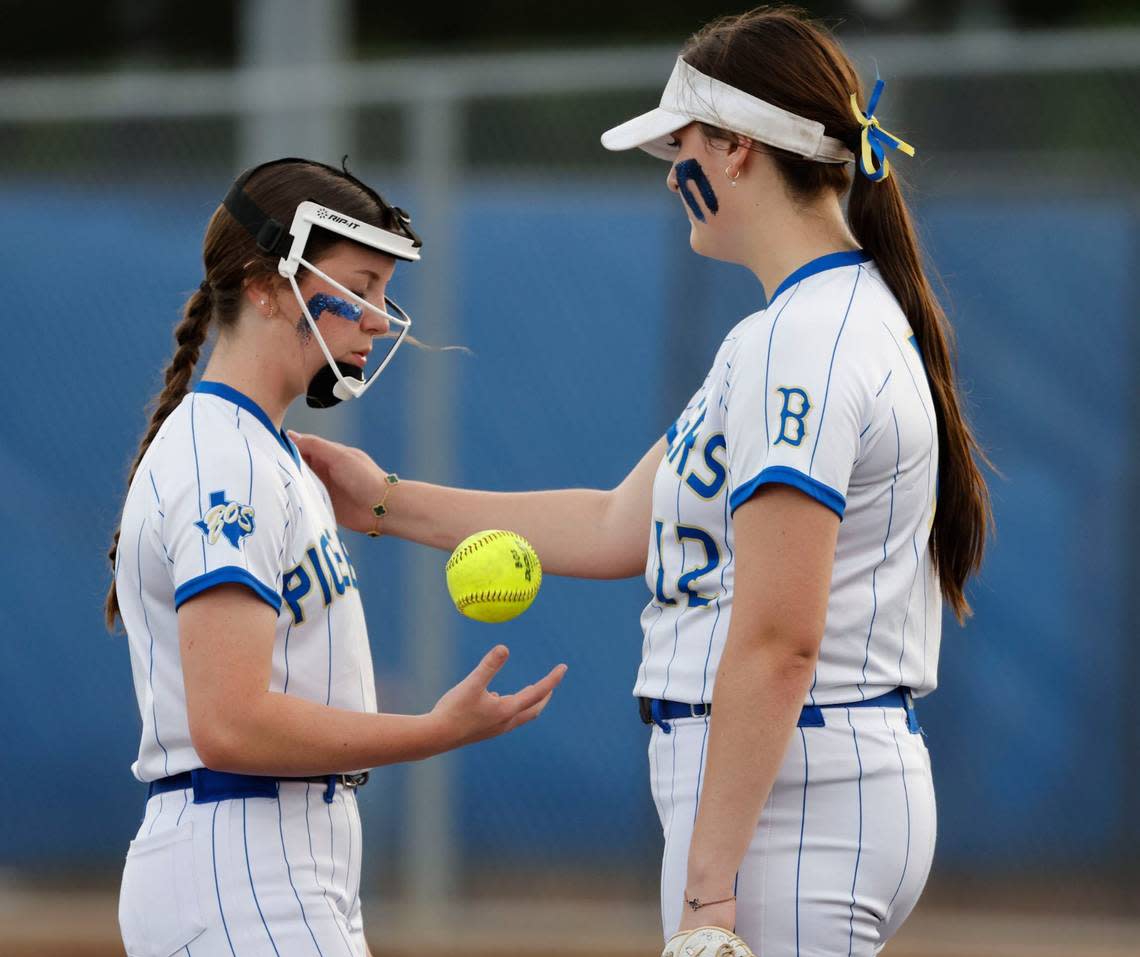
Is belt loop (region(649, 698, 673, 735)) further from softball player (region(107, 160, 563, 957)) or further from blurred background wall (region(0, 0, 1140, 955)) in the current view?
blurred background wall (region(0, 0, 1140, 955))

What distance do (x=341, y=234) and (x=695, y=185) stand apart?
703 millimetres

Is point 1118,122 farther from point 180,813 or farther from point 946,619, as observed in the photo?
point 180,813

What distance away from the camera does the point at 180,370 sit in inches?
136

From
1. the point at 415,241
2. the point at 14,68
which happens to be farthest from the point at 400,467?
the point at 14,68

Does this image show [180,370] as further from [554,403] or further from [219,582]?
[554,403]

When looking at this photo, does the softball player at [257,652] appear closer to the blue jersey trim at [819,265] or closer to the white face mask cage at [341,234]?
the white face mask cage at [341,234]

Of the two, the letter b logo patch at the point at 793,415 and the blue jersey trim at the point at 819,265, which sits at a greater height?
the blue jersey trim at the point at 819,265

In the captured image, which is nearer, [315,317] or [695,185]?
[695,185]

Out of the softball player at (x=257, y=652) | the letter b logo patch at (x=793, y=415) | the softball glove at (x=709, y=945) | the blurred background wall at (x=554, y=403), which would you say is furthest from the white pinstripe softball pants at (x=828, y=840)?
the blurred background wall at (x=554, y=403)

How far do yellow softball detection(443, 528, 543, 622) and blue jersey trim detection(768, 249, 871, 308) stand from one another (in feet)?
2.63

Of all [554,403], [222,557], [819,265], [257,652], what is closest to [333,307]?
[222,557]

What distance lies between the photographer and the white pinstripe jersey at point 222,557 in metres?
2.83

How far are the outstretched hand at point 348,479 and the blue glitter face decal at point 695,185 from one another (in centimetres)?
109

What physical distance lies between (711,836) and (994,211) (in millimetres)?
4516
